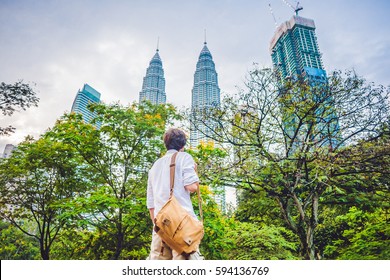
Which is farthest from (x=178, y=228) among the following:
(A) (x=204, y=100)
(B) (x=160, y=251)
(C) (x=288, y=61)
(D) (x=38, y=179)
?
(A) (x=204, y=100)

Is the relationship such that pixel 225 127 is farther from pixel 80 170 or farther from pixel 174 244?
pixel 174 244

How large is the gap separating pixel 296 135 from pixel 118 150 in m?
4.89

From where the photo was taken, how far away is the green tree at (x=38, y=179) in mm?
6828

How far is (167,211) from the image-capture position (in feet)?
4.63

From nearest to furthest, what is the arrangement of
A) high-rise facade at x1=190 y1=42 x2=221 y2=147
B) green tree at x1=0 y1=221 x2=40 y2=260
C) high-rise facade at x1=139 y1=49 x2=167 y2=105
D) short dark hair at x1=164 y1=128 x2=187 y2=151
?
short dark hair at x1=164 y1=128 x2=187 y2=151 → high-rise facade at x1=190 y1=42 x2=221 y2=147 → green tree at x1=0 y1=221 x2=40 y2=260 → high-rise facade at x1=139 y1=49 x2=167 y2=105

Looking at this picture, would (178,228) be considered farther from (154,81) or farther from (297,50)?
(154,81)

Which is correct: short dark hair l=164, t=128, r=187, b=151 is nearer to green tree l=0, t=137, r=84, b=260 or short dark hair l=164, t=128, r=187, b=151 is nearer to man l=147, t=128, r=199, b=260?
man l=147, t=128, r=199, b=260

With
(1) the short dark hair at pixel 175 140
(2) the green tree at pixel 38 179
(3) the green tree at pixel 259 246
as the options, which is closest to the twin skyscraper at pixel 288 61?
(2) the green tree at pixel 38 179

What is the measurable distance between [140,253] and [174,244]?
7336 millimetres

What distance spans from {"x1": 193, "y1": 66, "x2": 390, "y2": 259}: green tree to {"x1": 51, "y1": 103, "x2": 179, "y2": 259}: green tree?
197 centimetres

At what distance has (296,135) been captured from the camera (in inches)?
232

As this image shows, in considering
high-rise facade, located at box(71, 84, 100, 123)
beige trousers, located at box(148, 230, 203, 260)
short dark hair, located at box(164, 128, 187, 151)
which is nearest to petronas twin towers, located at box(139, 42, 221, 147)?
high-rise facade, located at box(71, 84, 100, 123)

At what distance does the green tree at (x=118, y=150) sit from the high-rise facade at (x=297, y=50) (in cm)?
381

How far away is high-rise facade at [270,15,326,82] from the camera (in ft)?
21.6
